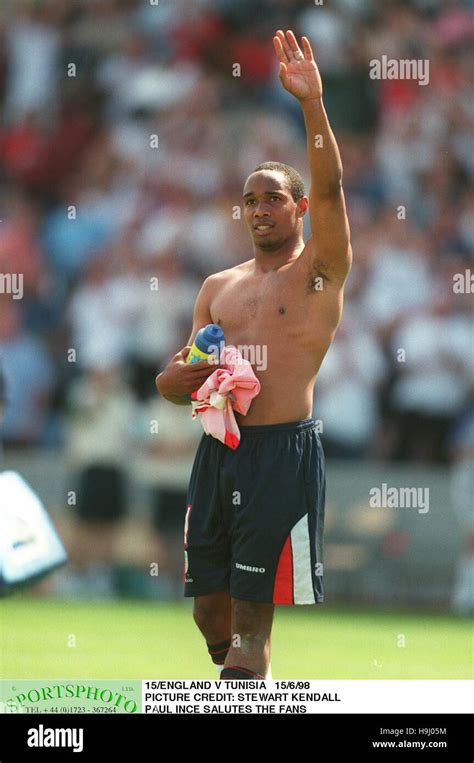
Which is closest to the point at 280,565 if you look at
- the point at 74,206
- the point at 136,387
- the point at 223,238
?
the point at 136,387

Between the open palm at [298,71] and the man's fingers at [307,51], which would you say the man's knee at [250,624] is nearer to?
the open palm at [298,71]

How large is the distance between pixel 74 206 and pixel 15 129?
4.64 ft

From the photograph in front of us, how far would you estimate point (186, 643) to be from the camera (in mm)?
8656

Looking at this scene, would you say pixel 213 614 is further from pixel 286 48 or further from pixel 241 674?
pixel 286 48

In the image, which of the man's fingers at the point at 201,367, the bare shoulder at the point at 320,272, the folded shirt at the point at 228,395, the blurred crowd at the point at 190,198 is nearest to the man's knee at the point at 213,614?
the folded shirt at the point at 228,395

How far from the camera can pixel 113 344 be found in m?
11.6

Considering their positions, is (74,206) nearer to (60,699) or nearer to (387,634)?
(387,634)

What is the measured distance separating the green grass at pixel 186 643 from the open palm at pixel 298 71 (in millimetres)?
3091

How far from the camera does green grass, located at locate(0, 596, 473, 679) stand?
7.61m

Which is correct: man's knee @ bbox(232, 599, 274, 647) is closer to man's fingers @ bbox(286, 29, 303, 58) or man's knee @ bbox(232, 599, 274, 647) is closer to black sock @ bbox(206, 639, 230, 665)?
black sock @ bbox(206, 639, 230, 665)

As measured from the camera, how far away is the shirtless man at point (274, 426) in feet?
18.3

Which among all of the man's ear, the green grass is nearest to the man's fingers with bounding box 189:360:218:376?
the man's ear

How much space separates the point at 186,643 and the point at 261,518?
10.7 ft

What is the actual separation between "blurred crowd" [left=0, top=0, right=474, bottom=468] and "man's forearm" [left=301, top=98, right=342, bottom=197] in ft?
18.2
